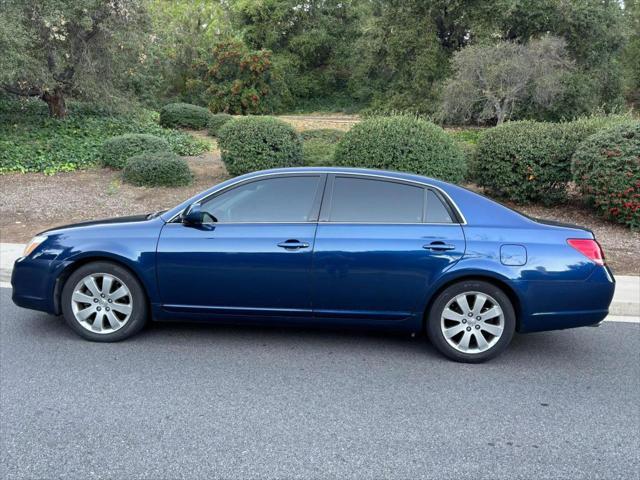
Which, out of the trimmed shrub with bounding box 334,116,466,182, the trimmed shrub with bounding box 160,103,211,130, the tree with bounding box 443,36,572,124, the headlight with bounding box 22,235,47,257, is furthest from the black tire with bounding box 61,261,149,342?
the tree with bounding box 443,36,572,124

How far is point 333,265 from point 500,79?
1803 cm

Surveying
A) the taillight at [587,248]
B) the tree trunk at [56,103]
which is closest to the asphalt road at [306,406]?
the taillight at [587,248]

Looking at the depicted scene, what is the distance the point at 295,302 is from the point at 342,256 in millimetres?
542

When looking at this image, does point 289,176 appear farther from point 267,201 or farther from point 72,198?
point 72,198

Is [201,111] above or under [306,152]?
above

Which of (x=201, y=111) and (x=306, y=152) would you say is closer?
(x=306, y=152)

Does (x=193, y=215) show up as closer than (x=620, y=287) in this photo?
Yes

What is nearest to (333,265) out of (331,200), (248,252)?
(331,200)

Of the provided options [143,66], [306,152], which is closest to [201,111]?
[143,66]

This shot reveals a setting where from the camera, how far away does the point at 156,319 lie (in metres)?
5.07

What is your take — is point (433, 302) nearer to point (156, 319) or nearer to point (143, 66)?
point (156, 319)

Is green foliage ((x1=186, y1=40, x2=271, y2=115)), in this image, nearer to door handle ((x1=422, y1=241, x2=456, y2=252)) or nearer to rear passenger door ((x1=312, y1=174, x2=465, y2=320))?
rear passenger door ((x1=312, y1=174, x2=465, y2=320))

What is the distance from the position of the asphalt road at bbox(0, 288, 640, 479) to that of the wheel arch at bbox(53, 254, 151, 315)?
0.36 meters

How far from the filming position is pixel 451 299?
475 centimetres
